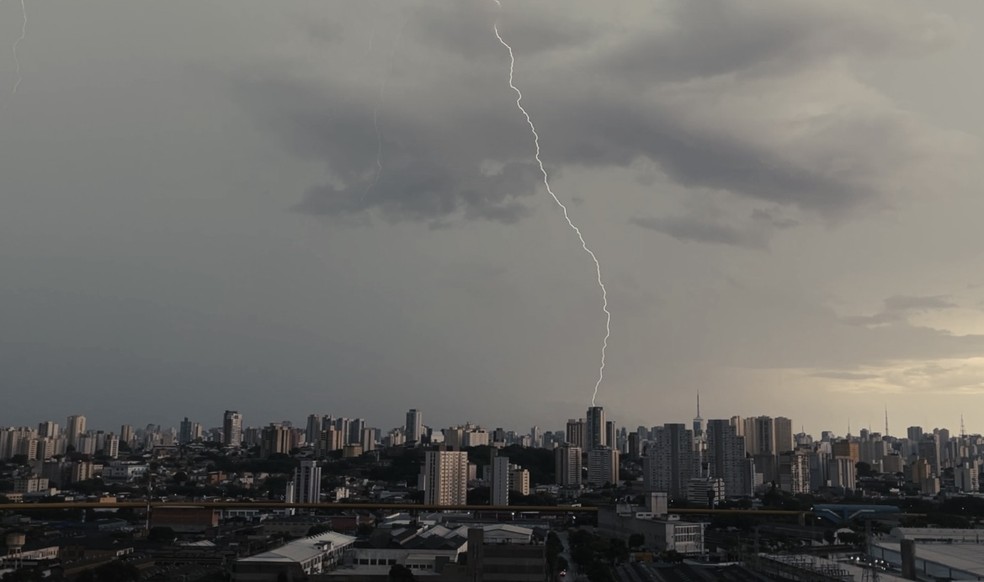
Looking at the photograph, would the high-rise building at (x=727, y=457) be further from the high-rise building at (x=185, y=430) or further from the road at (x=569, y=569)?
the high-rise building at (x=185, y=430)

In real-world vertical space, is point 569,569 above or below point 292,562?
below

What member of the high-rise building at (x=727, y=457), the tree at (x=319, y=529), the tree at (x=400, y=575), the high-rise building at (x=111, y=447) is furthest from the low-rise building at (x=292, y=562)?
the high-rise building at (x=111, y=447)

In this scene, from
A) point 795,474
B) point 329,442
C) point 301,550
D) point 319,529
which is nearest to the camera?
point 301,550

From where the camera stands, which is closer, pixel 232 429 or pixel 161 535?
pixel 161 535

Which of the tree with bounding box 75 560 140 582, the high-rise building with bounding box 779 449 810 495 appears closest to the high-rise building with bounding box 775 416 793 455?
the high-rise building with bounding box 779 449 810 495

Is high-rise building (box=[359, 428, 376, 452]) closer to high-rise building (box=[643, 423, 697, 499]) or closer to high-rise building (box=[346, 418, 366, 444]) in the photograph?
high-rise building (box=[346, 418, 366, 444])

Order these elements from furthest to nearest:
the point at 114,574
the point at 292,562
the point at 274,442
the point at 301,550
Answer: the point at 274,442 < the point at 301,550 < the point at 292,562 < the point at 114,574

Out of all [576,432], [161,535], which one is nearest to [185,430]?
[576,432]

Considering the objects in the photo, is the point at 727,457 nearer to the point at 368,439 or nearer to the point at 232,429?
the point at 368,439
